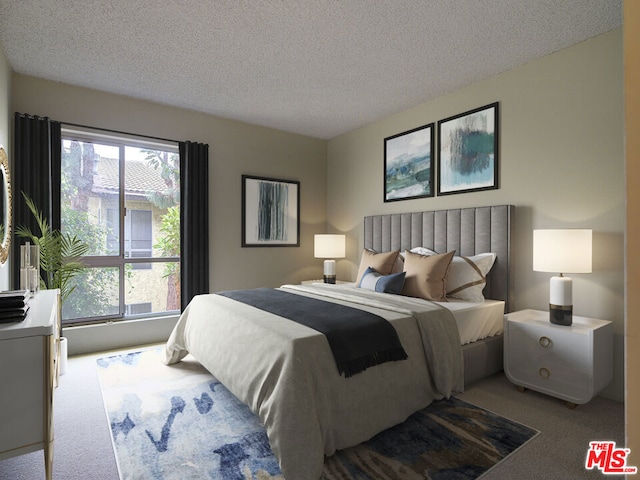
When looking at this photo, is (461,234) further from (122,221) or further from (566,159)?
(122,221)

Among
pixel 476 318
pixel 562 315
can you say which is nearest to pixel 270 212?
pixel 476 318

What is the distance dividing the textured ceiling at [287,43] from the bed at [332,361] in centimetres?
140

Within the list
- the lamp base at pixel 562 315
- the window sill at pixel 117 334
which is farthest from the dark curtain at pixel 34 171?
the lamp base at pixel 562 315

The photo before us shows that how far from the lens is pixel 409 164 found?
4.18 m

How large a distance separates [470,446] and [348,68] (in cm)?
306

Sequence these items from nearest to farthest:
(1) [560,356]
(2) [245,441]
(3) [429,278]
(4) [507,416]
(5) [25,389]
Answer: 1. (5) [25,389]
2. (2) [245,441]
3. (4) [507,416]
4. (1) [560,356]
5. (3) [429,278]

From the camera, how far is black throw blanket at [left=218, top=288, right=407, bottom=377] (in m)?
1.94

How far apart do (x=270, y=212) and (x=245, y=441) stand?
331 cm

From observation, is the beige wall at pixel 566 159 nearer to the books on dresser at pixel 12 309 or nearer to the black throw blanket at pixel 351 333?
the black throw blanket at pixel 351 333

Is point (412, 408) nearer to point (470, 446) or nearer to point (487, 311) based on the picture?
point (470, 446)

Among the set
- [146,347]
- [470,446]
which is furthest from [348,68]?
[146,347]

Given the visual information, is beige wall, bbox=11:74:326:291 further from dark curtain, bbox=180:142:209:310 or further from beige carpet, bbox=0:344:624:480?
beige carpet, bbox=0:344:624:480

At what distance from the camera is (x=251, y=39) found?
275 cm

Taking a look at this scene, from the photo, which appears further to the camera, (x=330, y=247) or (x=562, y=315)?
(x=330, y=247)
